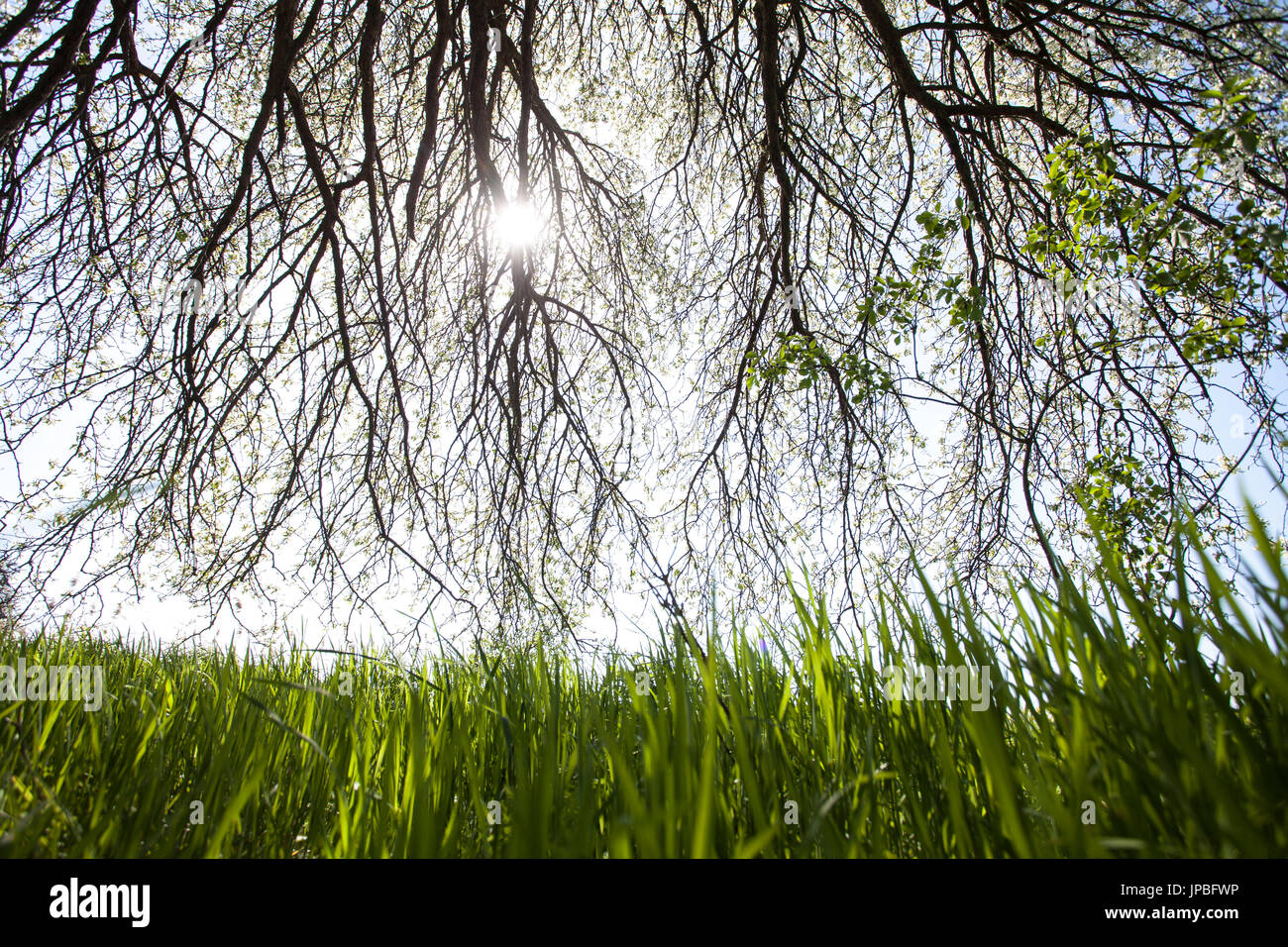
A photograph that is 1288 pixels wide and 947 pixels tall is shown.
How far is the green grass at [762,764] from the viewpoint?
0.74 meters

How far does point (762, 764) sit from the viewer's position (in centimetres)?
120

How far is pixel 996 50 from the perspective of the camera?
5180 mm

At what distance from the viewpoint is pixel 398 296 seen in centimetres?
488

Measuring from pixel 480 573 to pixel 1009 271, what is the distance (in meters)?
4.92

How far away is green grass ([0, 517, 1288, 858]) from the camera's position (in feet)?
2.43

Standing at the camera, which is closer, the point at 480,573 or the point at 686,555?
the point at 480,573

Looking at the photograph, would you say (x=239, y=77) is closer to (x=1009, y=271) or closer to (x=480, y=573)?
(x=480, y=573)

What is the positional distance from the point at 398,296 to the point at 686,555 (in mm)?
2985

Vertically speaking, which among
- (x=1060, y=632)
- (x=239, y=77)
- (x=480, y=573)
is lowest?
(x=1060, y=632)
